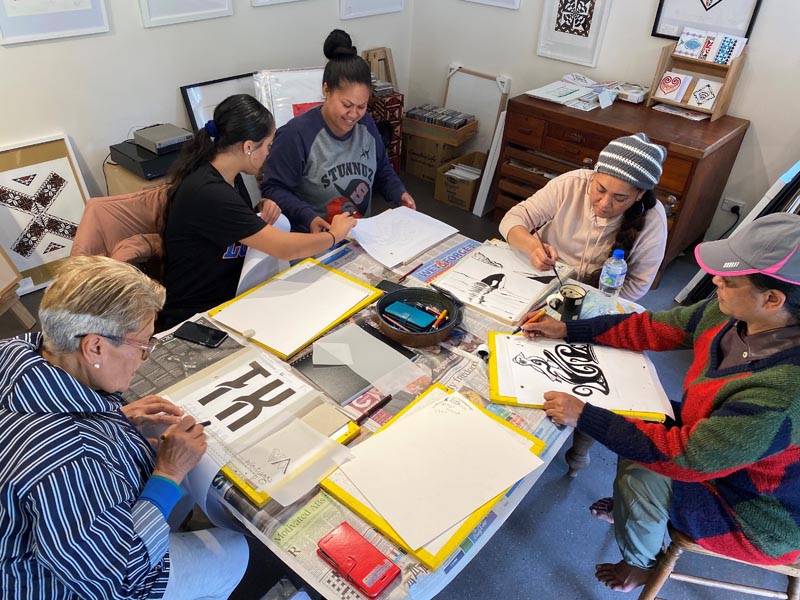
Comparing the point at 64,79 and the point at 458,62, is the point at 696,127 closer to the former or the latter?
the point at 458,62

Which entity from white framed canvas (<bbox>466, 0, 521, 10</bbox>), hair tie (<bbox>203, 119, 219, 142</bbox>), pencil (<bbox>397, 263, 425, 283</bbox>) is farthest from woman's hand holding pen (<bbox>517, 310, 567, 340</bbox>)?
white framed canvas (<bbox>466, 0, 521, 10</bbox>)

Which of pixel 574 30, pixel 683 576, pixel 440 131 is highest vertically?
pixel 574 30

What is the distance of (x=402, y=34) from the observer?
4188 mm

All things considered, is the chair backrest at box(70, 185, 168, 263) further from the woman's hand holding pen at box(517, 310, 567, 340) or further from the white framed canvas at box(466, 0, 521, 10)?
the white framed canvas at box(466, 0, 521, 10)

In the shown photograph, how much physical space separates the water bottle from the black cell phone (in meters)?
1.15

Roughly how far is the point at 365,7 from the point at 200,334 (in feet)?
10.3

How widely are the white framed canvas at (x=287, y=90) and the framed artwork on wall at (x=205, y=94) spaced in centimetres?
10

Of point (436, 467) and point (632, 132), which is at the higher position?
point (632, 132)

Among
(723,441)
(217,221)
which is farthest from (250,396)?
(723,441)

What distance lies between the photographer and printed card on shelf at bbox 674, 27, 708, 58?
2998 millimetres

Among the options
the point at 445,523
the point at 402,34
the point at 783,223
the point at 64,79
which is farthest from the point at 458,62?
the point at 445,523

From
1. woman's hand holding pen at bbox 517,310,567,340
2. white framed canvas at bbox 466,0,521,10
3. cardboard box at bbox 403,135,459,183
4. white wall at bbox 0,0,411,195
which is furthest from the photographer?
cardboard box at bbox 403,135,459,183

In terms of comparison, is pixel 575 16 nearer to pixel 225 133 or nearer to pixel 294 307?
→ pixel 225 133

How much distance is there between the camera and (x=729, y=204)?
3.35 metres
